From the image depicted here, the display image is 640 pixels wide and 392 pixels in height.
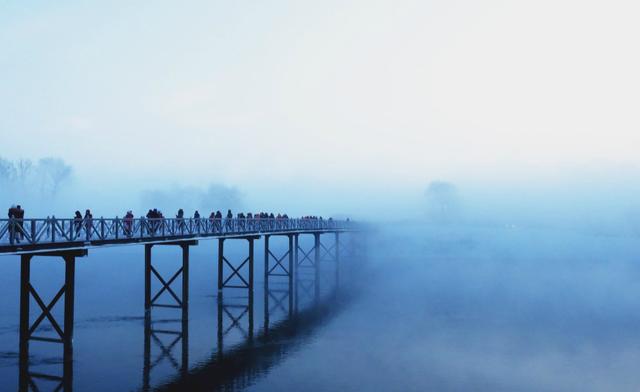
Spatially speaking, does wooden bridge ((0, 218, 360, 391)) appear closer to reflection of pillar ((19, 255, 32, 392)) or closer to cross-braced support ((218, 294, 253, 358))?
reflection of pillar ((19, 255, 32, 392))

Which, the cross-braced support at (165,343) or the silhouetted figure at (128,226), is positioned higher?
the silhouetted figure at (128,226)

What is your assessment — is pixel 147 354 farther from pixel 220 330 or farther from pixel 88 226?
pixel 88 226

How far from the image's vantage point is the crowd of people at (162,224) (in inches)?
852

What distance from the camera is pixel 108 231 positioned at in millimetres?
25609

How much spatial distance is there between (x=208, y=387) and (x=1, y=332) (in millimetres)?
15167

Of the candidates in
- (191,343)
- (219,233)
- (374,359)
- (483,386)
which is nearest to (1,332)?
(191,343)

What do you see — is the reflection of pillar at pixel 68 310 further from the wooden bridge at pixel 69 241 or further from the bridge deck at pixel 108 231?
the bridge deck at pixel 108 231

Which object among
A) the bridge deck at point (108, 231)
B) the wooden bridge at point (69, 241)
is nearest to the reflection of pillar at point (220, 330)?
the wooden bridge at point (69, 241)

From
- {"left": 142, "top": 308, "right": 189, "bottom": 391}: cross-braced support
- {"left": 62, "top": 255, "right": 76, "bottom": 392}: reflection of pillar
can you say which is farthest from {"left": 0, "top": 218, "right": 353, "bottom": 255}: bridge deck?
{"left": 142, "top": 308, "right": 189, "bottom": 391}: cross-braced support

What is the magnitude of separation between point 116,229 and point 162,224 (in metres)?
4.00

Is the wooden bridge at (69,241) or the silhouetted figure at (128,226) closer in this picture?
the wooden bridge at (69,241)

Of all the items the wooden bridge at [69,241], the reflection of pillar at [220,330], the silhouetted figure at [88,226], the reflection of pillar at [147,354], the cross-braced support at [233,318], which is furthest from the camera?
the cross-braced support at [233,318]

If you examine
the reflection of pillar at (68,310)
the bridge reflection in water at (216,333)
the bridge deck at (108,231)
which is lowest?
the bridge reflection in water at (216,333)

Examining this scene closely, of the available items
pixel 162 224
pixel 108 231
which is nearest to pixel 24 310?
pixel 108 231
